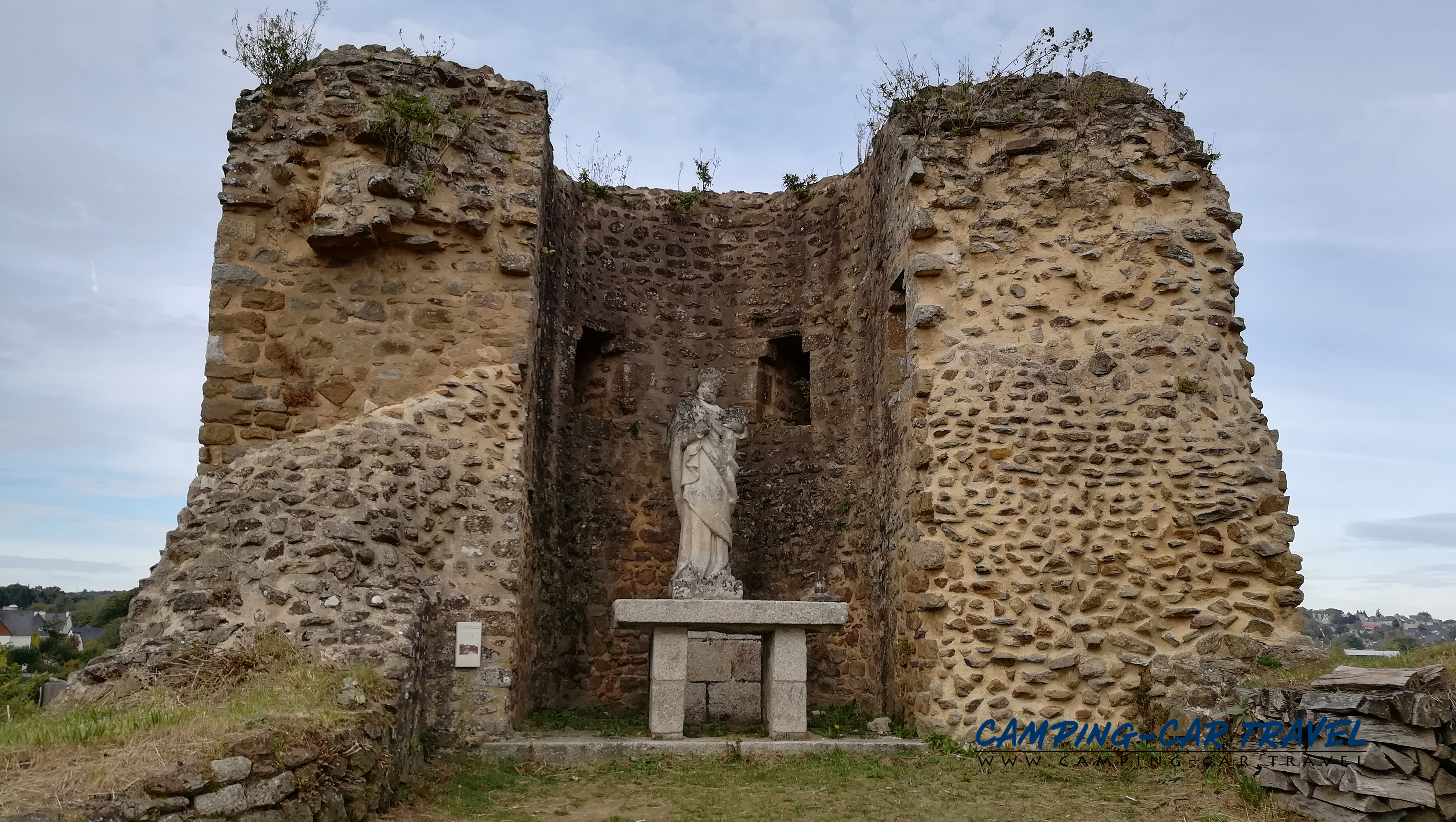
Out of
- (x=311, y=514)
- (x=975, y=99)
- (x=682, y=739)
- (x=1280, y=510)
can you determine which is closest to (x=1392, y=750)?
(x=1280, y=510)

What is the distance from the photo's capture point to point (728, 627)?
8227 millimetres

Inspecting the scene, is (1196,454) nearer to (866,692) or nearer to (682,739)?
(866,692)

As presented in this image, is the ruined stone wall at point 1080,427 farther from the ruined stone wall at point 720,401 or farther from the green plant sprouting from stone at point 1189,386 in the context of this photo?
the ruined stone wall at point 720,401

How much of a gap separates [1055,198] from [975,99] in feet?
3.79

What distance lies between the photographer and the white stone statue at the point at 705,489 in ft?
29.3

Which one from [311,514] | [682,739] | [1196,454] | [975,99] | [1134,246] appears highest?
[975,99]

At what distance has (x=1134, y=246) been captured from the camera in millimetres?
8617

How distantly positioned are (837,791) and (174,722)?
12.6 feet

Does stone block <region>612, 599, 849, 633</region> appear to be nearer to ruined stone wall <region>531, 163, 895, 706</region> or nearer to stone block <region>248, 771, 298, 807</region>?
ruined stone wall <region>531, 163, 895, 706</region>

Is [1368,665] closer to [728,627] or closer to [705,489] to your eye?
[728,627]

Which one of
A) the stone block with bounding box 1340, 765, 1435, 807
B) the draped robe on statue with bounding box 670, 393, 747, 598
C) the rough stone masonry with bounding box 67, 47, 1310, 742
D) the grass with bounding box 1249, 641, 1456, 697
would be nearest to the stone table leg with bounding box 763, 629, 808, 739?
the draped robe on statue with bounding box 670, 393, 747, 598

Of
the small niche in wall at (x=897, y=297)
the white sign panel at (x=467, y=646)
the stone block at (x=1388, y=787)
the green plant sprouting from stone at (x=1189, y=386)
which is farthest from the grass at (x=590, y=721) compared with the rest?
the green plant sprouting from stone at (x=1189, y=386)

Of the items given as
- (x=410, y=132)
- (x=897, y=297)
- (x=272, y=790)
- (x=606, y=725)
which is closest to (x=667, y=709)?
(x=606, y=725)

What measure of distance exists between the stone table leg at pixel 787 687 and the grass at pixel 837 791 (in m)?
0.35
